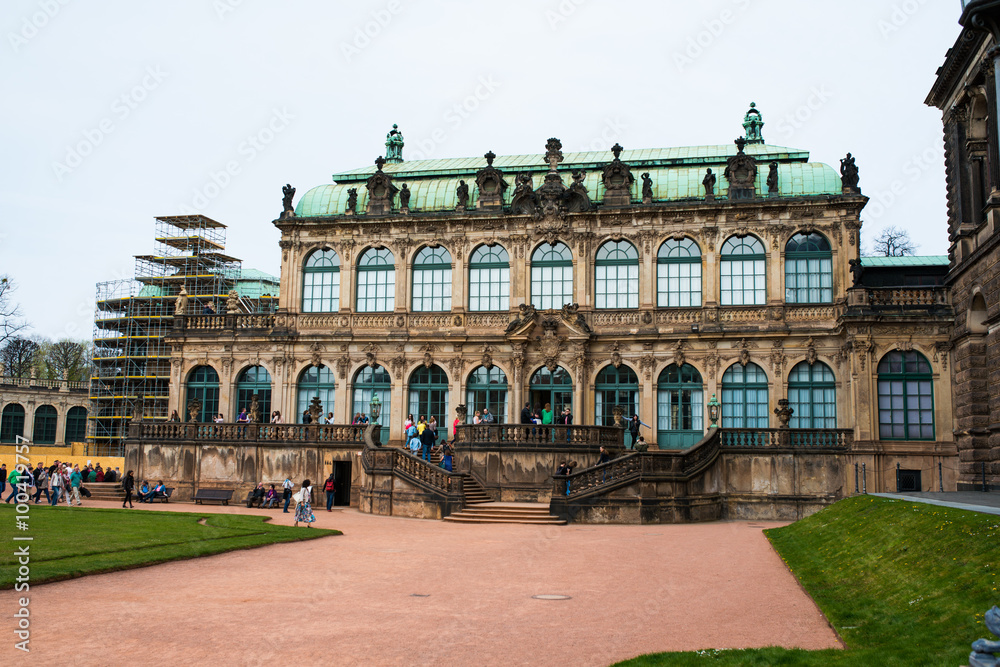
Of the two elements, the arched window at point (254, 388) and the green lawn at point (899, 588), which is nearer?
the green lawn at point (899, 588)

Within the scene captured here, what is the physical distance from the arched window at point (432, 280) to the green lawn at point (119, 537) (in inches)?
650

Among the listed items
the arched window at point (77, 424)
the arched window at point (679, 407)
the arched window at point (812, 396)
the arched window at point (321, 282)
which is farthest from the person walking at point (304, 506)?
the arched window at point (77, 424)

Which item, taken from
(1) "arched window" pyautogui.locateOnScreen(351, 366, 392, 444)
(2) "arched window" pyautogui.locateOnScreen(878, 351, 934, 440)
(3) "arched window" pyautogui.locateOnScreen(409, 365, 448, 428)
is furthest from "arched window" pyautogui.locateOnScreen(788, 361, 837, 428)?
(1) "arched window" pyautogui.locateOnScreen(351, 366, 392, 444)

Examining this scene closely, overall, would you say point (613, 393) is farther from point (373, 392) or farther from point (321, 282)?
point (321, 282)

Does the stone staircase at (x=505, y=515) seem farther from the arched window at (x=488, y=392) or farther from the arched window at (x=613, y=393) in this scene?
the arched window at (x=488, y=392)

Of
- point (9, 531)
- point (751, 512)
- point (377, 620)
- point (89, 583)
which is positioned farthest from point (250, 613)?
point (751, 512)

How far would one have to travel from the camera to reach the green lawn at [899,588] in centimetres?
1041

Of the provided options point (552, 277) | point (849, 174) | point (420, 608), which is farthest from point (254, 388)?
point (420, 608)

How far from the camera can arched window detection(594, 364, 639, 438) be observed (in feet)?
136

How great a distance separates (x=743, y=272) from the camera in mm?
41312

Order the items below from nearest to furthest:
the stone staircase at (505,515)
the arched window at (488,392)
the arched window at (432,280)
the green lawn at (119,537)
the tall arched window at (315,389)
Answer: the green lawn at (119,537), the stone staircase at (505,515), the arched window at (488,392), the arched window at (432,280), the tall arched window at (315,389)

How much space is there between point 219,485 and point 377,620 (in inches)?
1091

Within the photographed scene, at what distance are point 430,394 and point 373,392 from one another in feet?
9.28

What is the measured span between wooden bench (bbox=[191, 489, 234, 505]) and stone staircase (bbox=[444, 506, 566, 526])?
37.3 feet
